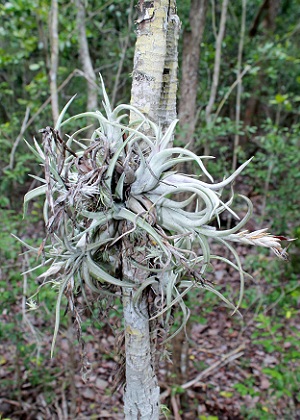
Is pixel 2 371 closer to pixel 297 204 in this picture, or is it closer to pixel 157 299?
pixel 157 299

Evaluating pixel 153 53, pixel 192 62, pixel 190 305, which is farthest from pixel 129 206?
pixel 192 62

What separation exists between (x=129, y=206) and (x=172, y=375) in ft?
5.46

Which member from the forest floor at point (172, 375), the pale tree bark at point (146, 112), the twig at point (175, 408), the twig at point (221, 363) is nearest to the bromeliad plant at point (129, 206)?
the pale tree bark at point (146, 112)

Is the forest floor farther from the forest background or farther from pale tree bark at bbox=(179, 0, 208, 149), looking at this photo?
pale tree bark at bbox=(179, 0, 208, 149)

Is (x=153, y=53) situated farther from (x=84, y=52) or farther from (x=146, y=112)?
(x=84, y=52)

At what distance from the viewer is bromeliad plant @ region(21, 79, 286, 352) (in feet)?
2.15

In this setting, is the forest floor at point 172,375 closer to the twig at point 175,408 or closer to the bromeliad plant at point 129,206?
the twig at point 175,408

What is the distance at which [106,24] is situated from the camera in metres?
3.29

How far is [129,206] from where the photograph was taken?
70 cm

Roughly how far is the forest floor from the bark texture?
1.41 meters

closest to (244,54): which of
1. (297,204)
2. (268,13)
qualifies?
(268,13)

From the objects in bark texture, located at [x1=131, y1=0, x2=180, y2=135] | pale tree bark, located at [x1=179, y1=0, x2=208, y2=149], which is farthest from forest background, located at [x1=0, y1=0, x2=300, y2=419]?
bark texture, located at [x1=131, y1=0, x2=180, y2=135]

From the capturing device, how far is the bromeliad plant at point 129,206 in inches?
25.8

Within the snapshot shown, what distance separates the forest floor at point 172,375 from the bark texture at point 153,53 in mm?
1411
